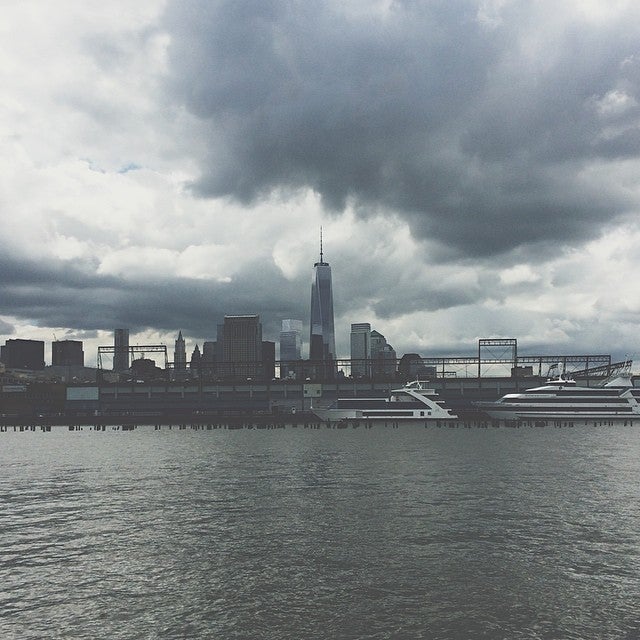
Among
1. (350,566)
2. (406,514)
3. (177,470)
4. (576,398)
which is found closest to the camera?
(350,566)

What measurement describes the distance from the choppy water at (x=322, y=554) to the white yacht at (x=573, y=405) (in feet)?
316

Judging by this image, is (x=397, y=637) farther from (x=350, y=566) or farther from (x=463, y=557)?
(x=463, y=557)

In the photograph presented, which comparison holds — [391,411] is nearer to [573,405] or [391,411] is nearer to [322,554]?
[573,405]

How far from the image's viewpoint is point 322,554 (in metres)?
30.8

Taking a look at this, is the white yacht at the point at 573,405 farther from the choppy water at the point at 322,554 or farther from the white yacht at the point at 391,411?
the choppy water at the point at 322,554

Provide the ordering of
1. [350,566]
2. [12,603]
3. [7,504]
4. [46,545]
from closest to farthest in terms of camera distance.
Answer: [12,603], [350,566], [46,545], [7,504]

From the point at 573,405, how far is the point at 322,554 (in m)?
141

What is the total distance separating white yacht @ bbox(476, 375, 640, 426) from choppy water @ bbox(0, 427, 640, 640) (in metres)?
96.2

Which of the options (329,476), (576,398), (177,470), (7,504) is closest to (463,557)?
(329,476)

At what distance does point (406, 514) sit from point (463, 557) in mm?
9948

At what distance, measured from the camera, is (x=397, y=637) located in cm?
2041

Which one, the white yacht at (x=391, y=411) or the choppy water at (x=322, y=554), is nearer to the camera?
the choppy water at (x=322, y=554)

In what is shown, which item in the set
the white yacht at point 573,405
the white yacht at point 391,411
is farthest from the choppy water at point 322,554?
the white yacht at point 573,405

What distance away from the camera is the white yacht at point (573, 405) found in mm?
154375
